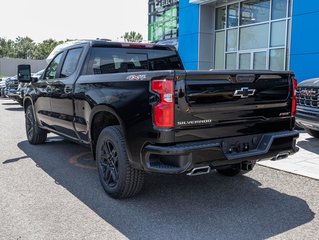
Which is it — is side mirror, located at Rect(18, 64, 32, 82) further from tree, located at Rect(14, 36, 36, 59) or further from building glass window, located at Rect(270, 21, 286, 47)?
tree, located at Rect(14, 36, 36, 59)

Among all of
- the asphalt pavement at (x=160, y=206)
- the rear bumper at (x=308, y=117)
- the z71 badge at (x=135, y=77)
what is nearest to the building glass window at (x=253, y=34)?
the rear bumper at (x=308, y=117)

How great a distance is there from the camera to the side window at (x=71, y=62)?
19.1ft

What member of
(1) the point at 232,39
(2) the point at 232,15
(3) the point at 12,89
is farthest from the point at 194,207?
(3) the point at 12,89

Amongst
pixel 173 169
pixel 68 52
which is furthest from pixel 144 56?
pixel 173 169

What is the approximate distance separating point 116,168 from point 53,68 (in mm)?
3014

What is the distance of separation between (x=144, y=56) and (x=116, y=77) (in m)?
1.76

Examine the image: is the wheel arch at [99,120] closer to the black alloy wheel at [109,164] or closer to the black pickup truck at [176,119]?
the black pickup truck at [176,119]

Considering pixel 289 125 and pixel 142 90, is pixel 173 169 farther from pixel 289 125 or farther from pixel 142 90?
pixel 289 125

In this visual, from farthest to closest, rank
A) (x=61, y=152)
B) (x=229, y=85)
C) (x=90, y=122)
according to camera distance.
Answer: (x=61, y=152) → (x=90, y=122) → (x=229, y=85)

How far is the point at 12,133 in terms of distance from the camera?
9.55 metres

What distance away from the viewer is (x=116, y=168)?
14.8 ft

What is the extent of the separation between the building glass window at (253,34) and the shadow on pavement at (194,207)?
9936 mm

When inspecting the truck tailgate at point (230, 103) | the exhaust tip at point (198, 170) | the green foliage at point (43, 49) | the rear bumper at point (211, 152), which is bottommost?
the exhaust tip at point (198, 170)

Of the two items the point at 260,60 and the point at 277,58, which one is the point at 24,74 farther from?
the point at 260,60
